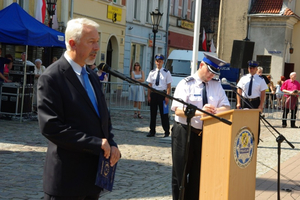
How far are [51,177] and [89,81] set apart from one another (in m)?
0.71

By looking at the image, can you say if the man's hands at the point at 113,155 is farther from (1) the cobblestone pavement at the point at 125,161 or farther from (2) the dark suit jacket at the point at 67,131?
(1) the cobblestone pavement at the point at 125,161

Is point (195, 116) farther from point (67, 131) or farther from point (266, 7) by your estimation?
point (266, 7)

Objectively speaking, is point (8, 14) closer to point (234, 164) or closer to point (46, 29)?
point (46, 29)

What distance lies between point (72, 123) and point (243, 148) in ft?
6.98

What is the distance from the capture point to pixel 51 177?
3607 mm

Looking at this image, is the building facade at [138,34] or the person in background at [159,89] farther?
the building facade at [138,34]

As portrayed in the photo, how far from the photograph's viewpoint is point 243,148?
204 inches

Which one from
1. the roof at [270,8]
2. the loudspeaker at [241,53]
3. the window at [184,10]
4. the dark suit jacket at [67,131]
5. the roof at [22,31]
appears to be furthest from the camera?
the window at [184,10]

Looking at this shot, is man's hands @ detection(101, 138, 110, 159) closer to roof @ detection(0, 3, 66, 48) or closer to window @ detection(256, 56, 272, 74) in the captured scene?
roof @ detection(0, 3, 66, 48)

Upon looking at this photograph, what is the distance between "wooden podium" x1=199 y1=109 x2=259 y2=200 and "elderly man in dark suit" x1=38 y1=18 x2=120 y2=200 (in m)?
1.57

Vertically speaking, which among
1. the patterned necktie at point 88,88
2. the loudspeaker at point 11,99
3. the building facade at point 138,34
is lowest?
the loudspeaker at point 11,99

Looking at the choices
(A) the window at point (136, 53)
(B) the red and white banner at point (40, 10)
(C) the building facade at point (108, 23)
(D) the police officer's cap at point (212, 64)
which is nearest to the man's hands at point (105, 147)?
(D) the police officer's cap at point (212, 64)

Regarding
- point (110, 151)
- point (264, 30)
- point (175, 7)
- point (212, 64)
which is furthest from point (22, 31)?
point (175, 7)

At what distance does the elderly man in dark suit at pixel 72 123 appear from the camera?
3.52 metres
